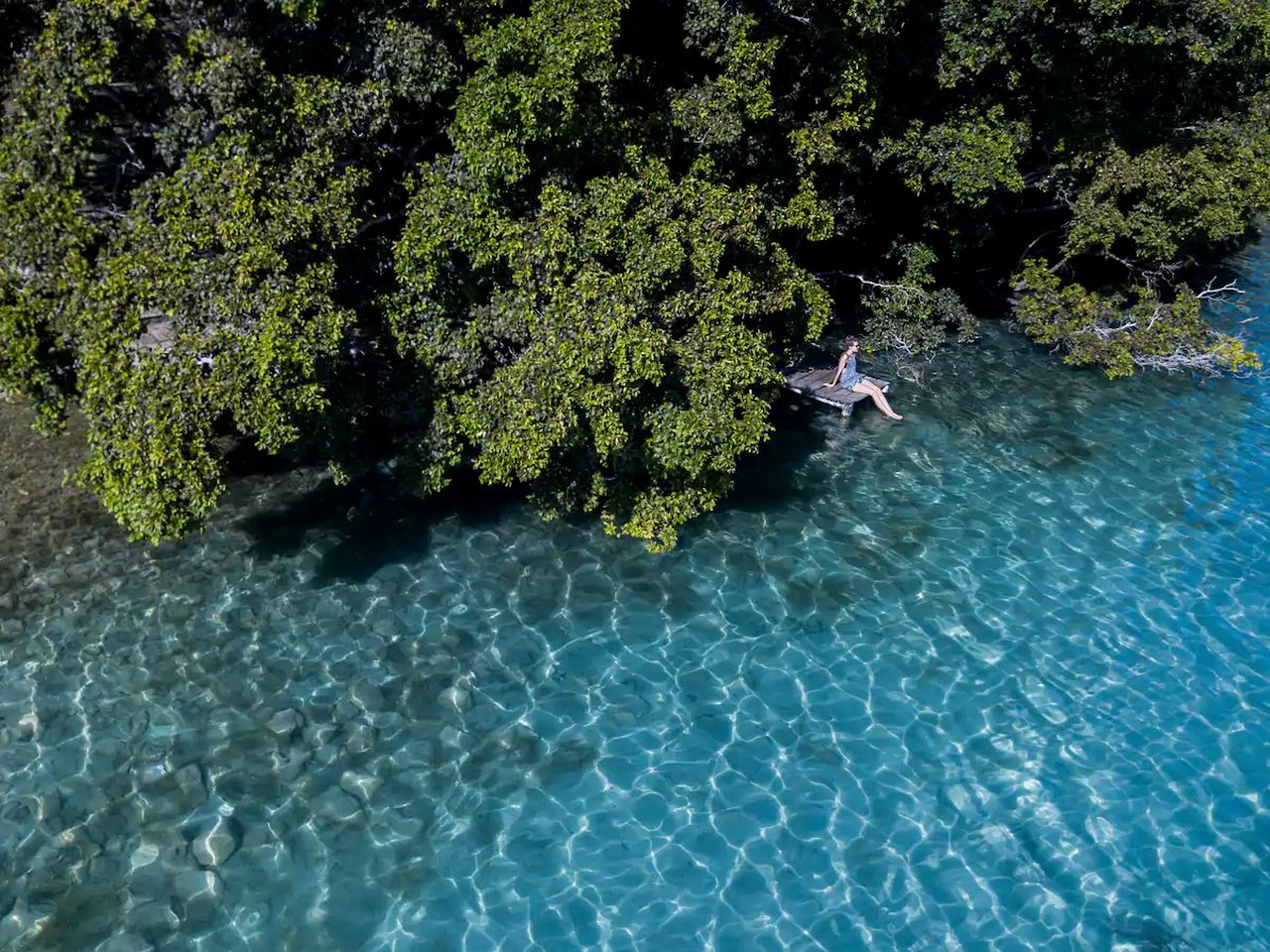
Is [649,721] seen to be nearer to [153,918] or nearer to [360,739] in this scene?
[360,739]

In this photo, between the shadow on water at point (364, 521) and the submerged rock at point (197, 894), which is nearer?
the submerged rock at point (197, 894)

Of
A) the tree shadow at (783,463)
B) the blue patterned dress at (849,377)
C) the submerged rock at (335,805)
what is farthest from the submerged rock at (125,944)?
the blue patterned dress at (849,377)

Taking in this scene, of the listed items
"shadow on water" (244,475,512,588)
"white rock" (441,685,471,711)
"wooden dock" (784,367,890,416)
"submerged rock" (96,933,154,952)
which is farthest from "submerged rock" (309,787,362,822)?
"wooden dock" (784,367,890,416)

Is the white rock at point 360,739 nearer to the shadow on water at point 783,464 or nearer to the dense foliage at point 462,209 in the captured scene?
the dense foliage at point 462,209

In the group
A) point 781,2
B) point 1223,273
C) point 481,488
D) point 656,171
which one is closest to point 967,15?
point 781,2

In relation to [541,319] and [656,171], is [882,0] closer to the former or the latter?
[656,171]

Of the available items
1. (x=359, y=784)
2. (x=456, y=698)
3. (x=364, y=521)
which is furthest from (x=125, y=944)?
(x=364, y=521)
